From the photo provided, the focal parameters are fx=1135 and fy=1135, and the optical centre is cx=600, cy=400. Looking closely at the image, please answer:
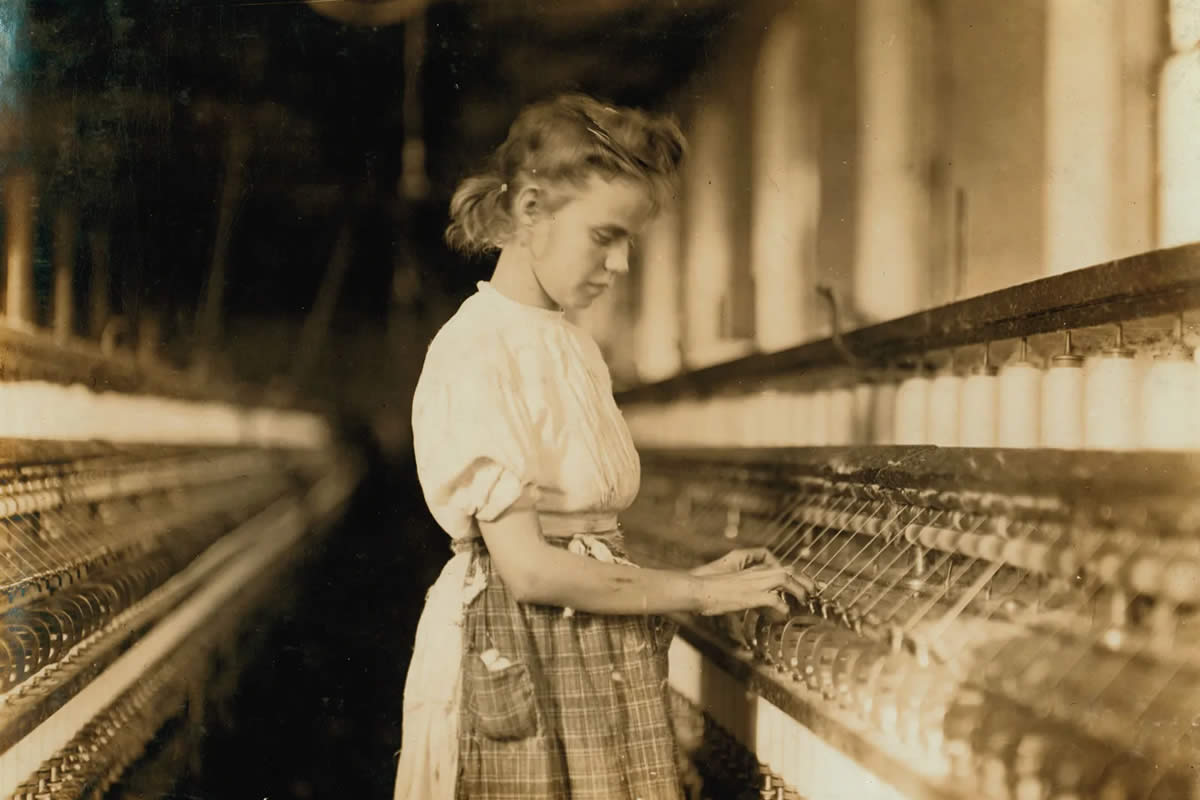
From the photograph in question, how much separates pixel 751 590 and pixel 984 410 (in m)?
0.48

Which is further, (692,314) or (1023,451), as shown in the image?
(692,314)

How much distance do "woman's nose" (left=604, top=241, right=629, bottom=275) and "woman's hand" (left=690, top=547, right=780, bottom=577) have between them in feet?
1.74

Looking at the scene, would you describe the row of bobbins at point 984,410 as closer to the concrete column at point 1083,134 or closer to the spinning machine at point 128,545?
the concrete column at point 1083,134

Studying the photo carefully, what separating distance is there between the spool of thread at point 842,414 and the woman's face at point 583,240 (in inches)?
17.4

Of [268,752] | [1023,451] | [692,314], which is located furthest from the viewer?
[268,752]

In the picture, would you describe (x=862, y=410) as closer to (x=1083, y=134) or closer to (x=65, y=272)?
(x=1083, y=134)

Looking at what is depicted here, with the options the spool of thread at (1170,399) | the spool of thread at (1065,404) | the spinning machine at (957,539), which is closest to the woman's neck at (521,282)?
the spinning machine at (957,539)

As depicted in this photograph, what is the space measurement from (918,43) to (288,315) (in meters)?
1.25

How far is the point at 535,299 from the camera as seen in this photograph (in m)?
1.90

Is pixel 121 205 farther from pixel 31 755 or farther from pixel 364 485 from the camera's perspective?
pixel 31 755

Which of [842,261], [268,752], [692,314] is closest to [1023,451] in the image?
[842,261]

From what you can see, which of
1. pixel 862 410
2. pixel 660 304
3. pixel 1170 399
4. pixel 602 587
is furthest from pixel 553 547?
pixel 1170 399

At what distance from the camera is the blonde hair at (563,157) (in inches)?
75.4

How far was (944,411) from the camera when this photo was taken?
1.88 m
